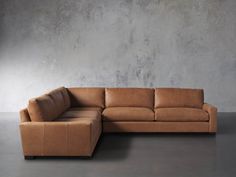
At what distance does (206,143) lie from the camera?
505 centimetres

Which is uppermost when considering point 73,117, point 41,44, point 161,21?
point 161,21

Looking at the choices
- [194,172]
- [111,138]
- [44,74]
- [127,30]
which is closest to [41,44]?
[44,74]

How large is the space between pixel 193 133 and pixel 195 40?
276 centimetres

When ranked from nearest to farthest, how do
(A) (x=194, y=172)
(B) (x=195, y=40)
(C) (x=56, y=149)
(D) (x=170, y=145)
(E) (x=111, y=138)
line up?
(A) (x=194, y=172) → (C) (x=56, y=149) → (D) (x=170, y=145) → (E) (x=111, y=138) → (B) (x=195, y=40)

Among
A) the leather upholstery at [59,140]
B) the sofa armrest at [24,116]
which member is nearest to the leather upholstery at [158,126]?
the leather upholstery at [59,140]

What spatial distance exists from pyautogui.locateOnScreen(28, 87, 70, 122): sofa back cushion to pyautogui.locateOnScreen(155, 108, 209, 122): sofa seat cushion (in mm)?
1594

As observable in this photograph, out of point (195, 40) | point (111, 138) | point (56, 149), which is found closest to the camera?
point (56, 149)

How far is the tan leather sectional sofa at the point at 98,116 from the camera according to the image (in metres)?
4.34

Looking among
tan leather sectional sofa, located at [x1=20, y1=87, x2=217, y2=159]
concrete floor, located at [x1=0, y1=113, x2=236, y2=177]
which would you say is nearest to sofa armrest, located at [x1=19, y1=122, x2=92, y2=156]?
tan leather sectional sofa, located at [x1=20, y1=87, x2=217, y2=159]

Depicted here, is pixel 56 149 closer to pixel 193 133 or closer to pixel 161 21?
pixel 193 133

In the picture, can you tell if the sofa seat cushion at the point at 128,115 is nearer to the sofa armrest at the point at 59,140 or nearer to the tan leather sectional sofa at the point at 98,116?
the tan leather sectional sofa at the point at 98,116

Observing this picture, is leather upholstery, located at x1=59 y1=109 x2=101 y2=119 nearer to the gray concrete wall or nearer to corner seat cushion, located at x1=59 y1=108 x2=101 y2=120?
corner seat cushion, located at x1=59 y1=108 x2=101 y2=120

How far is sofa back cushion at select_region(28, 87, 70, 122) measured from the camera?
4.54m

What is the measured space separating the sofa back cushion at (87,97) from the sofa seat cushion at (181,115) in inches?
45.9
